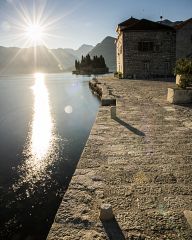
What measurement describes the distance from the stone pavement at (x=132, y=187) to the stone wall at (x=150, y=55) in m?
34.5

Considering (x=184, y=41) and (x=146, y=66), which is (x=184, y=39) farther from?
(x=146, y=66)

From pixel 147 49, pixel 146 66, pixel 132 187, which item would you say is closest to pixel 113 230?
pixel 132 187

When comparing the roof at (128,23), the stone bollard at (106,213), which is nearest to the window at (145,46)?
the roof at (128,23)

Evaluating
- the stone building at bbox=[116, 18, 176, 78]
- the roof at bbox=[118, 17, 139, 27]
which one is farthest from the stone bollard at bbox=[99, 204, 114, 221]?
the roof at bbox=[118, 17, 139, 27]

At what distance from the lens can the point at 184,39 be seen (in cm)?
4228

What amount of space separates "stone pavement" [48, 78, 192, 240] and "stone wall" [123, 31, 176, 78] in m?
34.5

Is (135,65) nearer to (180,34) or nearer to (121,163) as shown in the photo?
(180,34)

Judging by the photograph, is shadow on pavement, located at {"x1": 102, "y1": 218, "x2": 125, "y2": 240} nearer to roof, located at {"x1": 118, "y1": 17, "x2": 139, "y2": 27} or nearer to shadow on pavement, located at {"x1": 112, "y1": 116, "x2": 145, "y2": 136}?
shadow on pavement, located at {"x1": 112, "y1": 116, "x2": 145, "y2": 136}

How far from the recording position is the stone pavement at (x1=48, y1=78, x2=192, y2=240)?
12.9 ft

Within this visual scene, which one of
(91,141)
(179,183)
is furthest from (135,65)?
(179,183)

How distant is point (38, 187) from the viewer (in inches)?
351

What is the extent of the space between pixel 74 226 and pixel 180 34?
4420 centimetres

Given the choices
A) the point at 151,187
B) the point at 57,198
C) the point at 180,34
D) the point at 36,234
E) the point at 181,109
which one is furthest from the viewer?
the point at 180,34

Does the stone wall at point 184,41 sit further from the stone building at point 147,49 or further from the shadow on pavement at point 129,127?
the shadow on pavement at point 129,127
